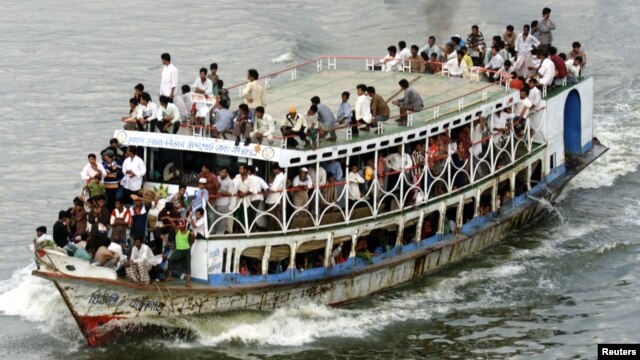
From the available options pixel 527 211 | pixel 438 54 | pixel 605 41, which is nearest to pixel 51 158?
pixel 438 54

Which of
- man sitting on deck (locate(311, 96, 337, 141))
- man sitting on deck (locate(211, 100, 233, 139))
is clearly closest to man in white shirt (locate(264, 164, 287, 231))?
man sitting on deck (locate(211, 100, 233, 139))

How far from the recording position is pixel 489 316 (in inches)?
1112

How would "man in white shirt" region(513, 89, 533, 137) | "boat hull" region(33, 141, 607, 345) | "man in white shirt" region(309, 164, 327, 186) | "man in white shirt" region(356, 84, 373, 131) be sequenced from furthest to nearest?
"man in white shirt" region(513, 89, 533, 137), "man in white shirt" region(356, 84, 373, 131), "man in white shirt" region(309, 164, 327, 186), "boat hull" region(33, 141, 607, 345)

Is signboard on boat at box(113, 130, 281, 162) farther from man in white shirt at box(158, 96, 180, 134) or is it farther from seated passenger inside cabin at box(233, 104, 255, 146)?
man in white shirt at box(158, 96, 180, 134)

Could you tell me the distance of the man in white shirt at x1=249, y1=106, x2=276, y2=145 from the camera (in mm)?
26109

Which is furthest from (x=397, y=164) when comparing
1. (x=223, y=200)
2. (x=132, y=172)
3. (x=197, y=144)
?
(x=132, y=172)

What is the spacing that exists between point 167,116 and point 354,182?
387 cm

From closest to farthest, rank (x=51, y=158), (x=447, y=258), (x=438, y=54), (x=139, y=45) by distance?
(x=447, y=258)
(x=438, y=54)
(x=51, y=158)
(x=139, y=45)

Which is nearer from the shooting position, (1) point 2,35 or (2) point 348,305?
(2) point 348,305

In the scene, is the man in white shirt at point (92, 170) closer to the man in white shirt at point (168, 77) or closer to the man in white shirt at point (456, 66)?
the man in white shirt at point (168, 77)

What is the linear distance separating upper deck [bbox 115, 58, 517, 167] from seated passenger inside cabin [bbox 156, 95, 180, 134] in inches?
9.2

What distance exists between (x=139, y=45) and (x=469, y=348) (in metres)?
25.9

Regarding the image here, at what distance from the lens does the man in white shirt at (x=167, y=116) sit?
26.9m

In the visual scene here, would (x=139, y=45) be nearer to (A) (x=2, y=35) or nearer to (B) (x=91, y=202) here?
(A) (x=2, y=35)
